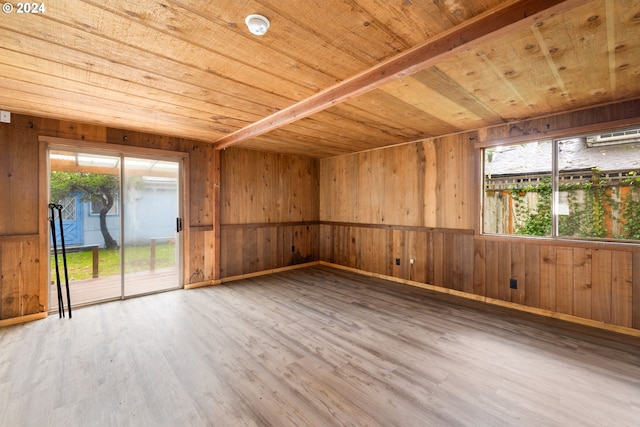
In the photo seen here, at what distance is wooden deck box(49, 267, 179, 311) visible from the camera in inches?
140

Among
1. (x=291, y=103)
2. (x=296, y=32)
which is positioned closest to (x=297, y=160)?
(x=291, y=103)

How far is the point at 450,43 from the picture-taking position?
5.62 feet

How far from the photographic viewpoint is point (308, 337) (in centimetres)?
272

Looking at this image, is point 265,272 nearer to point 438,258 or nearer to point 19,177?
point 438,258

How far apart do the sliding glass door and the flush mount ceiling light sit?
10.8 ft

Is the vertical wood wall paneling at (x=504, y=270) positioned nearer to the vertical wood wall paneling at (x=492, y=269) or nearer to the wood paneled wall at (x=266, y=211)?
the vertical wood wall paneling at (x=492, y=269)

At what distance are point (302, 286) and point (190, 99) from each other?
312cm

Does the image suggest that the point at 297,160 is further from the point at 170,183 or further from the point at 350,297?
the point at 350,297

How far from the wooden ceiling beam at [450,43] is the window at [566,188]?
249cm

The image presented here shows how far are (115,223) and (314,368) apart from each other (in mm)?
3442

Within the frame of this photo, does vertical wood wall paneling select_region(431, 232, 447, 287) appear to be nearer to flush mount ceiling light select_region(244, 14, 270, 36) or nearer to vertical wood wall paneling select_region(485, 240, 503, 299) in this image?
vertical wood wall paneling select_region(485, 240, 503, 299)

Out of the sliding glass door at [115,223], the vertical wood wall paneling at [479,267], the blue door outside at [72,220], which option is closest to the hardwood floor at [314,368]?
the vertical wood wall paneling at [479,267]

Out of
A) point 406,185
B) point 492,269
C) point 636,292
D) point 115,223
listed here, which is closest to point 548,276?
point 492,269

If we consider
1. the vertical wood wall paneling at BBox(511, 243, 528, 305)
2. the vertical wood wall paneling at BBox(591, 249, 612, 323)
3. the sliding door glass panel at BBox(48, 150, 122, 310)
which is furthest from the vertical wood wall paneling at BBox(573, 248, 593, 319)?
the sliding door glass panel at BBox(48, 150, 122, 310)
